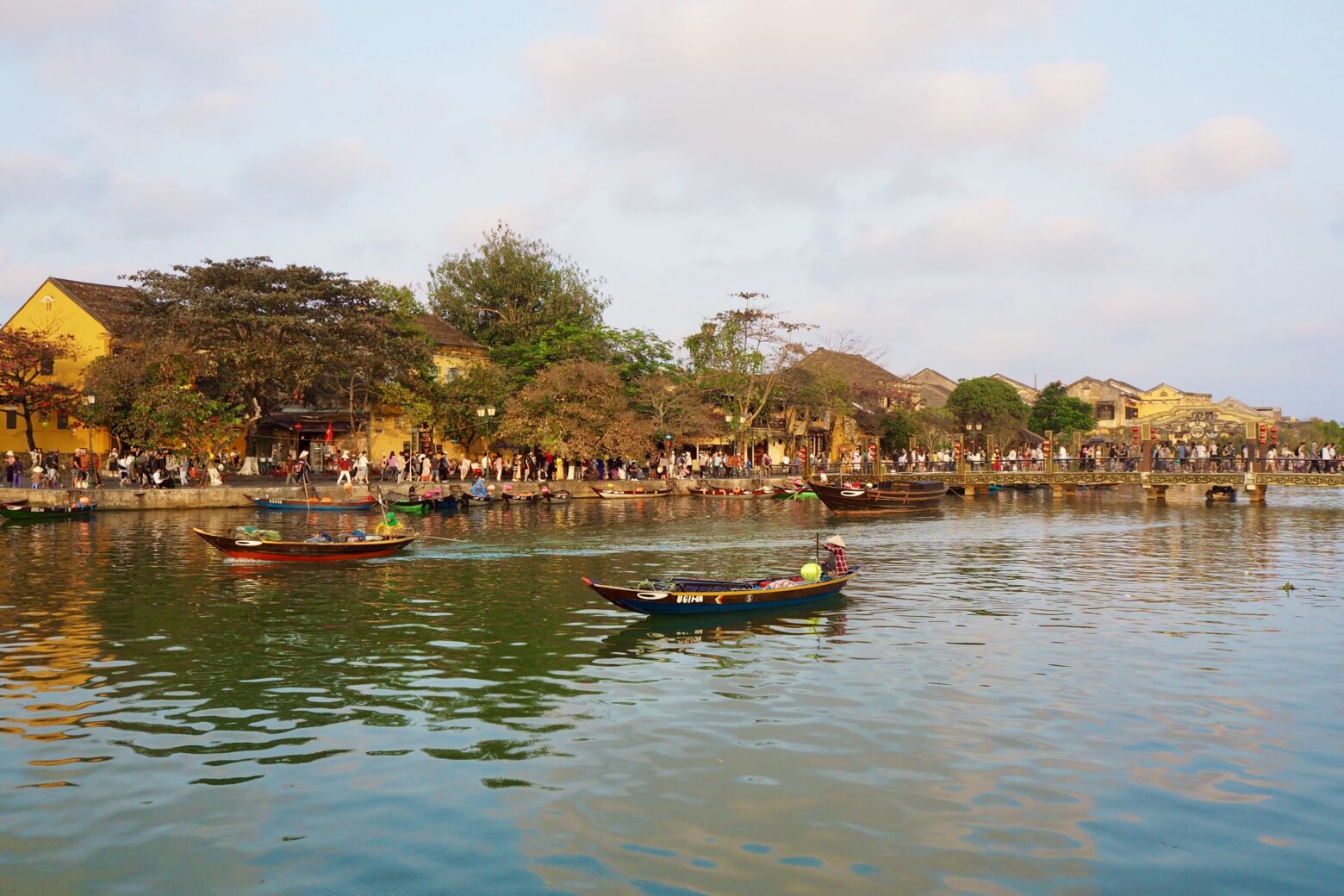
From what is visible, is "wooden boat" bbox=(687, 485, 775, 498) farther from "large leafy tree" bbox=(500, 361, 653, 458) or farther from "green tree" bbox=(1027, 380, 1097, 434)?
"green tree" bbox=(1027, 380, 1097, 434)

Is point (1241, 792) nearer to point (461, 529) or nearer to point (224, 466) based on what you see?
point (461, 529)

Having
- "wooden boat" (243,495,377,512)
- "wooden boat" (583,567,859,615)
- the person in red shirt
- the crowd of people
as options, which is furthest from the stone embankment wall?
"wooden boat" (583,567,859,615)

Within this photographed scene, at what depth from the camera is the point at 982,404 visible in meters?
79.2

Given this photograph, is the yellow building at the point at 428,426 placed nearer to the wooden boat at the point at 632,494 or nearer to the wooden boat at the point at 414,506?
the wooden boat at the point at 632,494

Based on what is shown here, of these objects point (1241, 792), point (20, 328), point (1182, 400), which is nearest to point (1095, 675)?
point (1241, 792)

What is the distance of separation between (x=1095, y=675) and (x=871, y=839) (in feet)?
22.2

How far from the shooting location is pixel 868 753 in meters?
9.97

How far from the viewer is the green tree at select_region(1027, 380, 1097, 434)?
8600 centimetres

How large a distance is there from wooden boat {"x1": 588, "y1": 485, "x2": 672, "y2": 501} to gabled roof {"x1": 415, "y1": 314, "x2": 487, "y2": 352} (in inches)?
599

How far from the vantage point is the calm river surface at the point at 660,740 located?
24.6 feet

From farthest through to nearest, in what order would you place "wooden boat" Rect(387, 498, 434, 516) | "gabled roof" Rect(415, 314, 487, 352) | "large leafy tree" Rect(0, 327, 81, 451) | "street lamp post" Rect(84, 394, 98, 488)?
"gabled roof" Rect(415, 314, 487, 352)
"large leafy tree" Rect(0, 327, 81, 451)
"street lamp post" Rect(84, 394, 98, 488)
"wooden boat" Rect(387, 498, 434, 516)

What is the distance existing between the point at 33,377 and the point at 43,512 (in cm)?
1722

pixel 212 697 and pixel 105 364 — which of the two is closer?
pixel 212 697

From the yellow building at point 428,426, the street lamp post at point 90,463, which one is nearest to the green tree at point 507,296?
the yellow building at point 428,426
